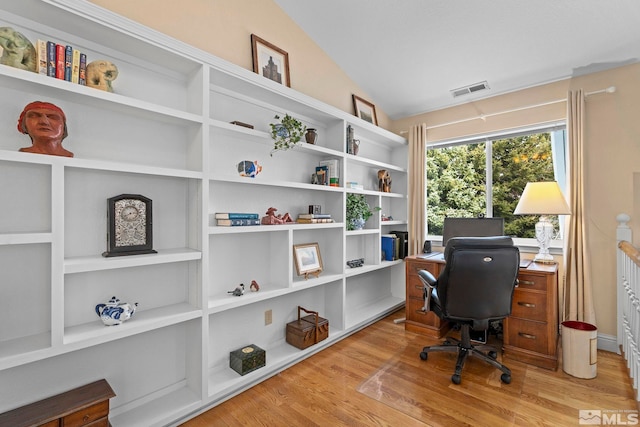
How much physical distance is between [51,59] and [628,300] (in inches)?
154

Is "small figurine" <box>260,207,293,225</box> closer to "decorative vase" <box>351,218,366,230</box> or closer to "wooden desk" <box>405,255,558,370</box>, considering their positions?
"decorative vase" <box>351,218,366,230</box>

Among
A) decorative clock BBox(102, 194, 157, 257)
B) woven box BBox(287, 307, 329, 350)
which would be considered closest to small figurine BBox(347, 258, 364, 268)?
woven box BBox(287, 307, 329, 350)

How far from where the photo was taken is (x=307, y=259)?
9.12 feet

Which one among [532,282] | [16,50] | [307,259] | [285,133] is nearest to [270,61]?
[285,133]

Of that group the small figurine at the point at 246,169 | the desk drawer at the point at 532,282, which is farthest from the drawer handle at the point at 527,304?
the small figurine at the point at 246,169

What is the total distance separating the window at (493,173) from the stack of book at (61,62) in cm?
351

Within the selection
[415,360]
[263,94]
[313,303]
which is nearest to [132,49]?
[263,94]

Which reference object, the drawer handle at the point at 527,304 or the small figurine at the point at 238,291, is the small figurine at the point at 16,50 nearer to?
the small figurine at the point at 238,291

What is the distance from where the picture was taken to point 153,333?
1.92 metres

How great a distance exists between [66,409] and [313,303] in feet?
6.38

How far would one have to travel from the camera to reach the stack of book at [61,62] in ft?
4.72

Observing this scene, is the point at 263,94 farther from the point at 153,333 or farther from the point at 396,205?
the point at 396,205

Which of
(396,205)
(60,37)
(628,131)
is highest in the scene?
(60,37)

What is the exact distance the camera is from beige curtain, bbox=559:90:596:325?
8.91 feet
